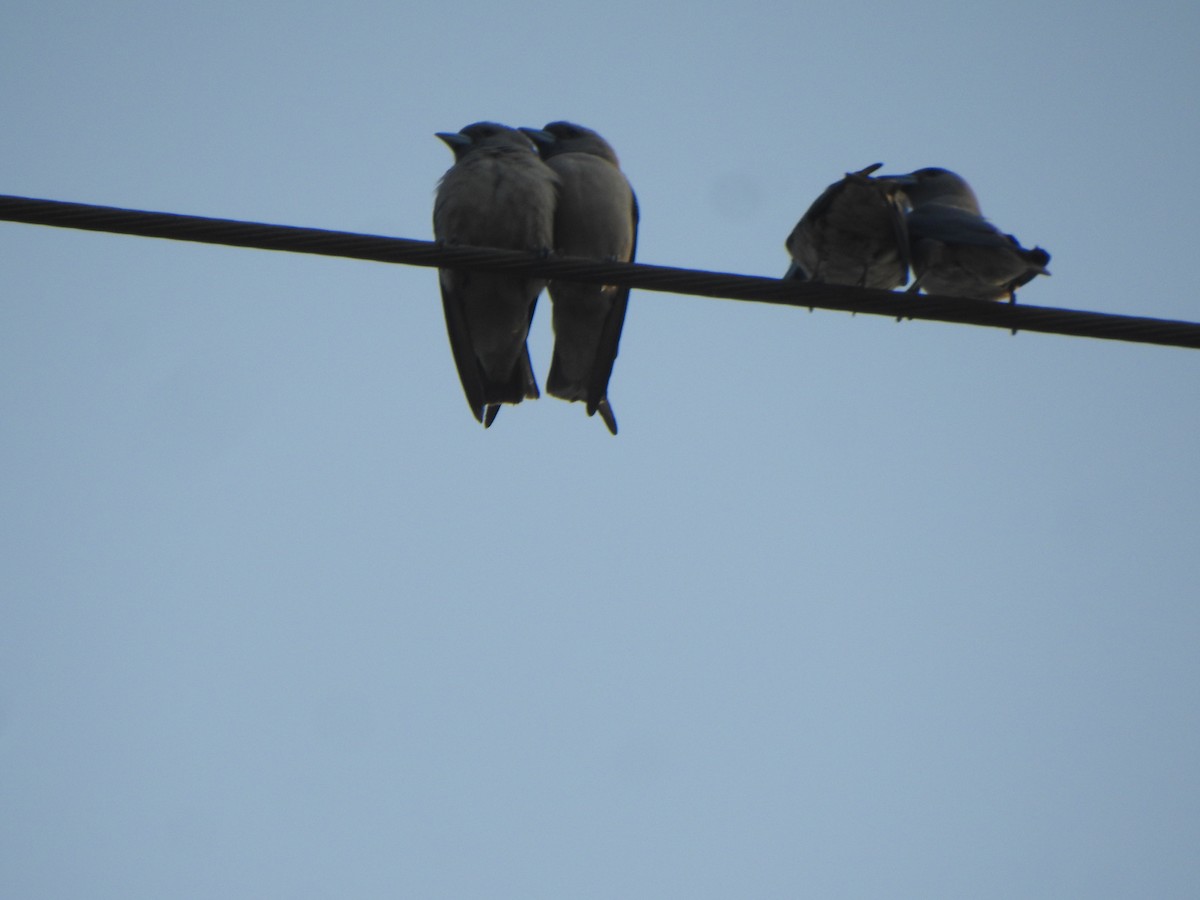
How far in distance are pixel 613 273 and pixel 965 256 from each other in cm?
205

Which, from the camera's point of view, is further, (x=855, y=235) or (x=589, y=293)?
(x=589, y=293)

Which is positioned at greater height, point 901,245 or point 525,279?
point 901,245

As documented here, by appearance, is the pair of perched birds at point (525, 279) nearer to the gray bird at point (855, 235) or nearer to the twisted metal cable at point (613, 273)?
the gray bird at point (855, 235)

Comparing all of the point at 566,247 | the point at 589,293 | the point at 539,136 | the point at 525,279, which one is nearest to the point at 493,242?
the point at 525,279

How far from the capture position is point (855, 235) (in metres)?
5.28

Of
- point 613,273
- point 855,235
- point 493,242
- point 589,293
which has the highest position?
point 855,235

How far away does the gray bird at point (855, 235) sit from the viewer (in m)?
5.05

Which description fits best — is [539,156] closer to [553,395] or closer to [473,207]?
[473,207]

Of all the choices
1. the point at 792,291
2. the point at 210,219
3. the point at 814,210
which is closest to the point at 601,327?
the point at 814,210

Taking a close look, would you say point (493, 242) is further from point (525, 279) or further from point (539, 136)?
point (539, 136)

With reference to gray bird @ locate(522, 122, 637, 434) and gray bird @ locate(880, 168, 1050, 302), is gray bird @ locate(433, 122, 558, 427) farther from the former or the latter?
gray bird @ locate(880, 168, 1050, 302)

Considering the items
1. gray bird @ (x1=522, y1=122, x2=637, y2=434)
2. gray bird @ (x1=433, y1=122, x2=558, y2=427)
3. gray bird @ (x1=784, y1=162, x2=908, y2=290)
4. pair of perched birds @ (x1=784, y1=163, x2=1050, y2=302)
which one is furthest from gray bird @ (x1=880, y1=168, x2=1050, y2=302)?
gray bird @ (x1=433, y1=122, x2=558, y2=427)

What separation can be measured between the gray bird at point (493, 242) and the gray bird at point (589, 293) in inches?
4.3

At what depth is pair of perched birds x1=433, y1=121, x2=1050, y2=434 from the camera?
17.5 feet
